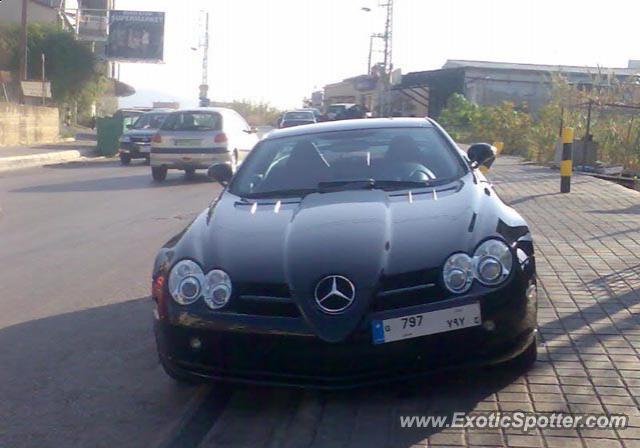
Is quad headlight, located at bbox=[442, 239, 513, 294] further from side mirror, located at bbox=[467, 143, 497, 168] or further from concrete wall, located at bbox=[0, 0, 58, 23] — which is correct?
concrete wall, located at bbox=[0, 0, 58, 23]

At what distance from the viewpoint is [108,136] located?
1374 inches

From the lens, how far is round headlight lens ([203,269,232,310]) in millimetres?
5089

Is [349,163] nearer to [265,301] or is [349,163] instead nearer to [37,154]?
[265,301]

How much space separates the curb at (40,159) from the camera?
26.9 m

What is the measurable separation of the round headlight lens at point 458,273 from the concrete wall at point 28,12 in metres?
55.7

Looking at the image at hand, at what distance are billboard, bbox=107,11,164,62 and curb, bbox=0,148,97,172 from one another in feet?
84.9

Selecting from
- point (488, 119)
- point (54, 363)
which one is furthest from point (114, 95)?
point (54, 363)

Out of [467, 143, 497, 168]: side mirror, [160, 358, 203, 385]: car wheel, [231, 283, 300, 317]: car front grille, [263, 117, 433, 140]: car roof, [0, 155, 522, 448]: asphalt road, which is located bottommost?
[0, 155, 522, 448]: asphalt road

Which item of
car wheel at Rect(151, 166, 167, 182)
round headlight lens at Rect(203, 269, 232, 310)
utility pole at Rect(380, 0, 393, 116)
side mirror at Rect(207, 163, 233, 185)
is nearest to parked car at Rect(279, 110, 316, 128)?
utility pole at Rect(380, 0, 393, 116)

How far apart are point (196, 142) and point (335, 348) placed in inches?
658

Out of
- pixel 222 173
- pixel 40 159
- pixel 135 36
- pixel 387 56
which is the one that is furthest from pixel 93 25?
pixel 222 173

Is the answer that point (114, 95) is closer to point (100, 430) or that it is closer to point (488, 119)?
point (488, 119)

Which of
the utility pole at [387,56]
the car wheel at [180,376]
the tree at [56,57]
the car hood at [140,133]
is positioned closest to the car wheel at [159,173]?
the car hood at [140,133]

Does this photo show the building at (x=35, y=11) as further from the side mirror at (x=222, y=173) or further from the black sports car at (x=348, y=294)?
the black sports car at (x=348, y=294)
